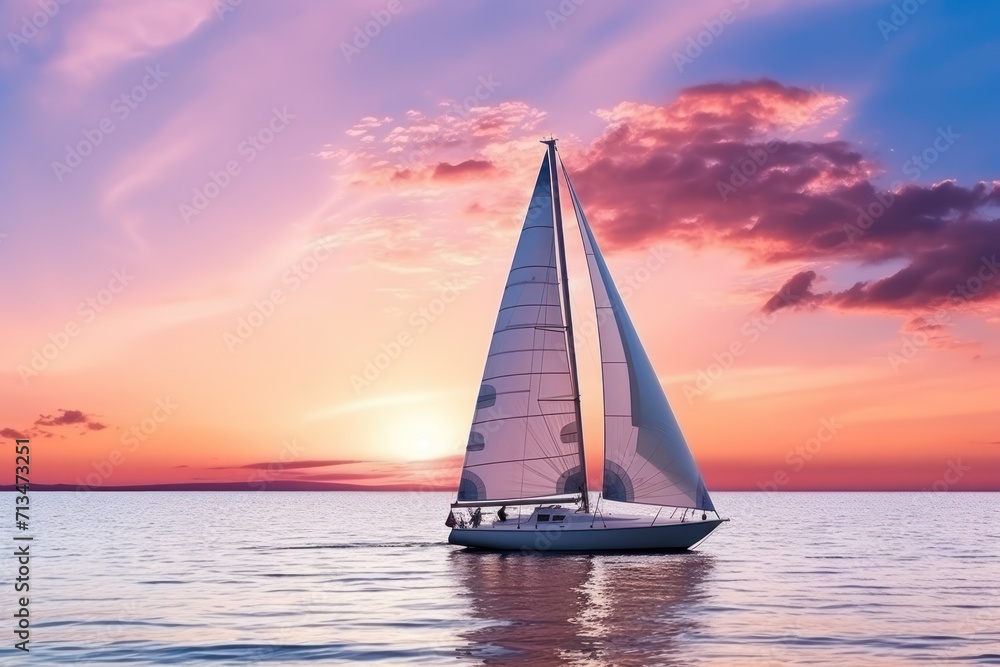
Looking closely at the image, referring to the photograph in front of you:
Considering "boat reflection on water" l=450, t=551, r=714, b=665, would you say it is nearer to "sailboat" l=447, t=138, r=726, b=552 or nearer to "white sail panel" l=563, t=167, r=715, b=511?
"sailboat" l=447, t=138, r=726, b=552

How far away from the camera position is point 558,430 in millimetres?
55562

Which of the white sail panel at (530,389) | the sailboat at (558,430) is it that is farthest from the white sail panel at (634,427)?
the white sail panel at (530,389)

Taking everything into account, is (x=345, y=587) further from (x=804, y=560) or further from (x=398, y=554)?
(x=804, y=560)

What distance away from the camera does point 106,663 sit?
28.5m

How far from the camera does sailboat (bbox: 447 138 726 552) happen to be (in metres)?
52.1

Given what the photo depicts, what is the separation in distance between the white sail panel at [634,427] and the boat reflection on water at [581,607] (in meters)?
4.15

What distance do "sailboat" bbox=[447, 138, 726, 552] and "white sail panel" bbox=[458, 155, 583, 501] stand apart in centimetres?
6

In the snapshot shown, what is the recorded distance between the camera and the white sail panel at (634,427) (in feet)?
170

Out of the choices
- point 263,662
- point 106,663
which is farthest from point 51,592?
point 263,662

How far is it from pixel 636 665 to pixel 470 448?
32330 mm

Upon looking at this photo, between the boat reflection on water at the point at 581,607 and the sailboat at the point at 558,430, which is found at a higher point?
the sailboat at the point at 558,430

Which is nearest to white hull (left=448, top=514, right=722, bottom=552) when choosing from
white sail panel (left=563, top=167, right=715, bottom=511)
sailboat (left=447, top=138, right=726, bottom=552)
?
sailboat (left=447, top=138, right=726, bottom=552)

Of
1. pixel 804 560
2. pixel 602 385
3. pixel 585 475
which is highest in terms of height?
pixel 602 385

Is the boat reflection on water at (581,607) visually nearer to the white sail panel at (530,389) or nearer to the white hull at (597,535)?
the white hull at (597,535)
